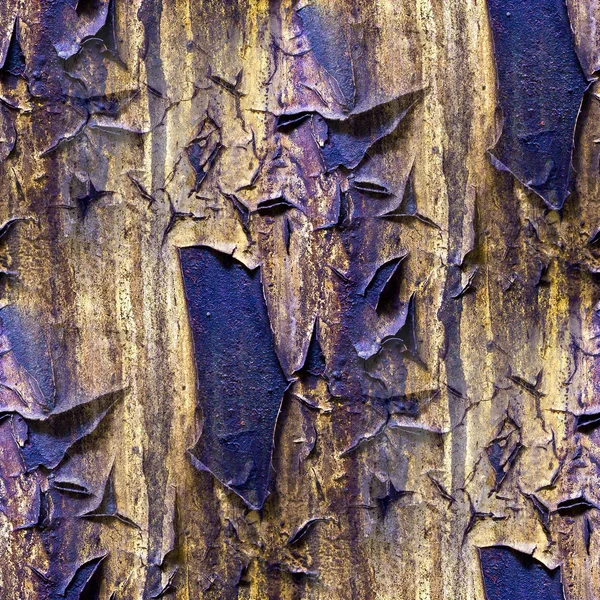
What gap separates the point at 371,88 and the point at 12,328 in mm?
389

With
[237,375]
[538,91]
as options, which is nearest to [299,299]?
[237,375]

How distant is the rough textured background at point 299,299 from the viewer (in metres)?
0.57

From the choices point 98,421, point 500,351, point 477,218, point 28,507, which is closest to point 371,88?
point 477,218

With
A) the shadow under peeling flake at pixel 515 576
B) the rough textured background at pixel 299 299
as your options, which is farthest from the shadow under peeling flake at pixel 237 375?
the shadow under peeling flake at pixel 515 576

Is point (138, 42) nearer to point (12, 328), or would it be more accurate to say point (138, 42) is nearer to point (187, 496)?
point (12, 328)

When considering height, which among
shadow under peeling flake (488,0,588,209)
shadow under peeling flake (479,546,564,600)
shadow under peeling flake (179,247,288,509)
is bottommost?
shadow under peeling flake (479,546,564,600)

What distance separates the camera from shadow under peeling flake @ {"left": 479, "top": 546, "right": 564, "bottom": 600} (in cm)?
57

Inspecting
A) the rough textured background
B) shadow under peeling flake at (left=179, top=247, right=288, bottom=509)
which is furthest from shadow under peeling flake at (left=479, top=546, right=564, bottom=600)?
shadow under peeling flake at (left=179, top=247, right=288, bottom=509)

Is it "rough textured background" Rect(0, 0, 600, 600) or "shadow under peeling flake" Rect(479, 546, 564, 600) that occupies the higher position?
"rough textured background" Rect(0, 0, 600, 600)

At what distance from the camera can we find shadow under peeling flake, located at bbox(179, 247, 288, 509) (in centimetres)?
59

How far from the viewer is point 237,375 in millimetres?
592

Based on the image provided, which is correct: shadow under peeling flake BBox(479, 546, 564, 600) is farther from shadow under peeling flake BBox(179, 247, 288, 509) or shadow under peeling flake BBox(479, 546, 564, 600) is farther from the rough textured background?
shadow under peeling flake BBox(179, 247, 288, 509)

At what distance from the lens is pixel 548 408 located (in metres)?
0.57

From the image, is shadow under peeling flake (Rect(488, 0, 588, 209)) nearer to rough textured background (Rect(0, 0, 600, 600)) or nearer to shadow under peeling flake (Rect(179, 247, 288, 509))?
rough textured background (Rect(0, 0, 600, 600))
